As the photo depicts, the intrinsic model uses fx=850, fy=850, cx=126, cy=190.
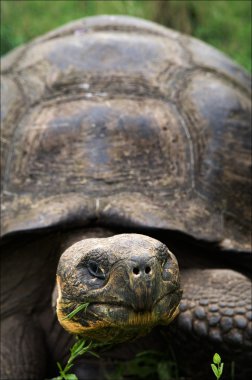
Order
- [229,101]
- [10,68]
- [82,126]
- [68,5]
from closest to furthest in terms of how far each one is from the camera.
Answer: [82,126] < [229,101] < [10,68] < [68,5]

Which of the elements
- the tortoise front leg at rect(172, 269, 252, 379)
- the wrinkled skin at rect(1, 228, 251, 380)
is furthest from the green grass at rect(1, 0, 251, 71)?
the tortoise front leg at rect(172, 269, 252, 379)

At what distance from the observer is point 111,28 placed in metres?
4.62

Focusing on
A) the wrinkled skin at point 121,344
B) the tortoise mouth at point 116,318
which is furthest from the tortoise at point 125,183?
the tortoise mouth at point 116,318

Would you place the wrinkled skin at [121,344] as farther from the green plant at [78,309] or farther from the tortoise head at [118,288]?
the green plant at [78,309]

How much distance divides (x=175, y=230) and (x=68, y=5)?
5007 mm

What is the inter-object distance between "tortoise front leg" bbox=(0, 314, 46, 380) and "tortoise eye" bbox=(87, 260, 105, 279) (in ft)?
3.41

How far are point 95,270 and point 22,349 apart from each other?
1116mm

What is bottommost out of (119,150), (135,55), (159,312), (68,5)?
(159,312)

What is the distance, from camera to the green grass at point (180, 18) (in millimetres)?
6886

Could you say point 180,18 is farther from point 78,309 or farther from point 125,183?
point 78,309

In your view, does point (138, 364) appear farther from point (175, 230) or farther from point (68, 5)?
point (68, 5)

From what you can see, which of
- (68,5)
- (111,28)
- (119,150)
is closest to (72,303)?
(119,150)

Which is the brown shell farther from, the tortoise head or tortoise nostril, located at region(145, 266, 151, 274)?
tortoise nostril, located at region(145, 266, 151, 274)

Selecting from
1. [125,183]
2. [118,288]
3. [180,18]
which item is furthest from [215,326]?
[180,18]
